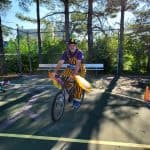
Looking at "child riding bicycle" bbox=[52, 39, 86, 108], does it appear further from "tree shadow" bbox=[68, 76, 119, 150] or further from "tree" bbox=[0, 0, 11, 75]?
"tree" bbox=[0, 0, 11, 75]

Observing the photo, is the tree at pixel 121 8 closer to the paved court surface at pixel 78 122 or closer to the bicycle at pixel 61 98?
the paved court surface at pixel 78 122

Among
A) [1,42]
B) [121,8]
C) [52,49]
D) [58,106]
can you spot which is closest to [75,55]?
[58,106]

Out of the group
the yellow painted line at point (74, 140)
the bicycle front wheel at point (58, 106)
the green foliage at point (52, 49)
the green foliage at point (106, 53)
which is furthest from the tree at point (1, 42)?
the yellow painted line at point (74, 140)

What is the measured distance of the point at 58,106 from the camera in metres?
7.10

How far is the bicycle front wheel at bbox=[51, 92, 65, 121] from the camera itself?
697 centimetres

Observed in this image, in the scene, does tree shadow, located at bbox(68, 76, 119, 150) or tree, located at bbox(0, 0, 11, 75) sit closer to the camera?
tree shadow, located at bbox(68, 76, 119, 150)

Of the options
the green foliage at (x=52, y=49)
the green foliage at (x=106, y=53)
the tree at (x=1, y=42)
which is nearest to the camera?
the green foliage at (x=106, y=53)

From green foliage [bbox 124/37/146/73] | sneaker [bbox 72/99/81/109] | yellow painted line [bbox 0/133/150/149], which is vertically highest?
green foliage [bbox 124/37/146/73]

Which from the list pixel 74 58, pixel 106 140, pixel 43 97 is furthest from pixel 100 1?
pixel 106 140

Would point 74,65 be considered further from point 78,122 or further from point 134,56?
point 134,56

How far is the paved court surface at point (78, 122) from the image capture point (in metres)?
5.63

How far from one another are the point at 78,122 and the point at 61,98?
64 cm

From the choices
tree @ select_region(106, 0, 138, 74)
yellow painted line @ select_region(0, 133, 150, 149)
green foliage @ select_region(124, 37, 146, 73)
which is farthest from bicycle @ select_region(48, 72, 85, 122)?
green foliage @ select_region(124, 37, 146, 73)

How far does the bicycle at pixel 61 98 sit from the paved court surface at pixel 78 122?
0.56 ft
